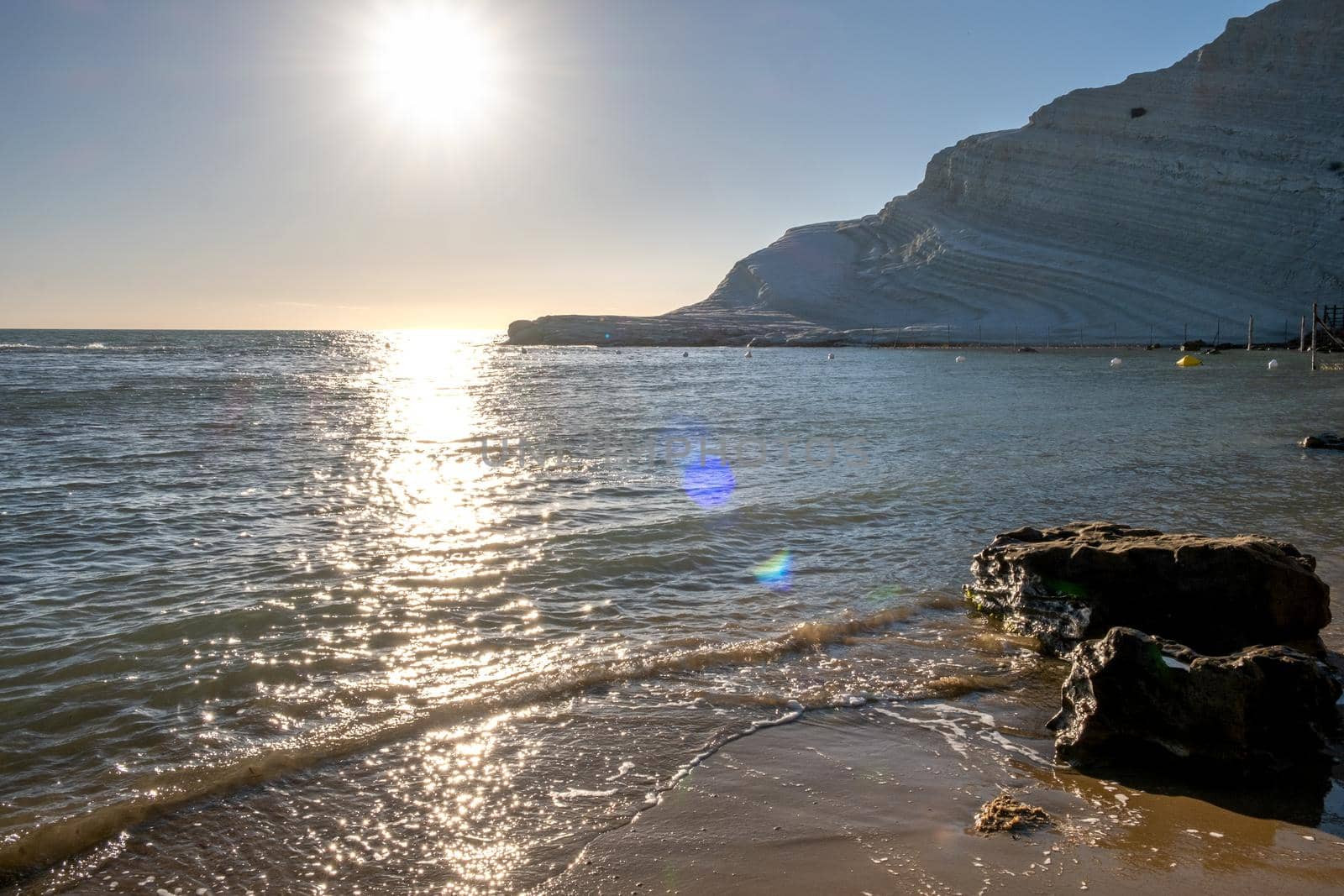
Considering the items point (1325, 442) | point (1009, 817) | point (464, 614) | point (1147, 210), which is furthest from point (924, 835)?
point (1147, 210)

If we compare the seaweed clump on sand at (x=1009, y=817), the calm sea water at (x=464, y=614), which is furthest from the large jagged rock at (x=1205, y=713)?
the calm sea water at (x=464, y=614)

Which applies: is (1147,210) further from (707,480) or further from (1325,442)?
(707,480)

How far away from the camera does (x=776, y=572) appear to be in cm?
809

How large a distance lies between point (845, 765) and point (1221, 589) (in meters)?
3.22

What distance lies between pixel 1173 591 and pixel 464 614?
509 centimetres

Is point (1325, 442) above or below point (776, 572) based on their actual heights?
above

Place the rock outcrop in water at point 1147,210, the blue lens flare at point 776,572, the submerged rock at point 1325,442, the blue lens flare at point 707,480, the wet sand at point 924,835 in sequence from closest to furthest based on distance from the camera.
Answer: the wet sand at point 924,835
the blue lens flare at point 776,572
the blue lens flare at point 707,480
the submerged rock at point 1325,442
the rock outcrop in water at point 1147,210

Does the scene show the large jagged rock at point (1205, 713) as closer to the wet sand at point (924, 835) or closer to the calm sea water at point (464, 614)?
the wet sand at point (924, 835)

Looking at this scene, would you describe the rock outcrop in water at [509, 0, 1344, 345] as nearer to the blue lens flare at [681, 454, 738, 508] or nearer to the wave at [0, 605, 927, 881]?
the blue lens flare at [681, 454, 738, 508]

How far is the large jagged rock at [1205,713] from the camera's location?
4.18 metres

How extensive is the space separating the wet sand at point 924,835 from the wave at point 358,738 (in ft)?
1.36

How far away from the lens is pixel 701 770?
13.9 feet

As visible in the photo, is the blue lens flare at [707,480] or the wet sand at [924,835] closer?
the wet sand at [924,835]

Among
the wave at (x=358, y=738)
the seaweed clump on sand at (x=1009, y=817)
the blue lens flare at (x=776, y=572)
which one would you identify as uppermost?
the seaweed clump on sand at (x=1009, y=817)
